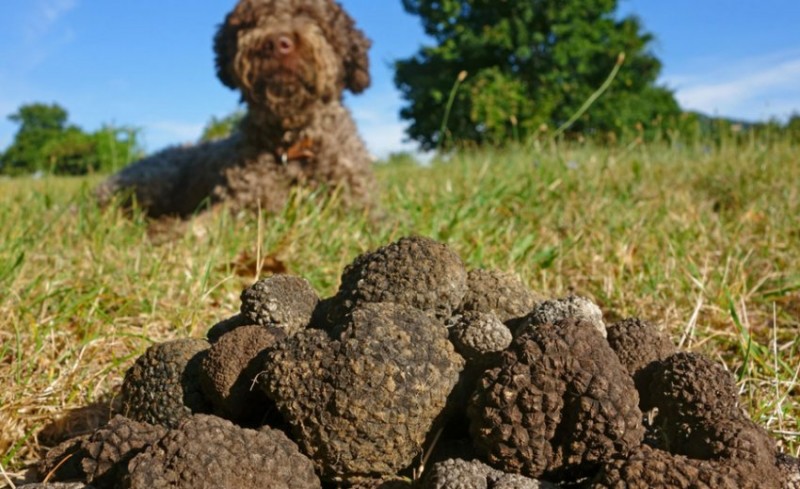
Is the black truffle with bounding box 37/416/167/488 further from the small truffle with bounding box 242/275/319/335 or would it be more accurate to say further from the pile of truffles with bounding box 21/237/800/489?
the small truffle with bounding box 242/275/319/335

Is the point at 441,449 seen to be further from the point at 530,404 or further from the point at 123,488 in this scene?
the point at 123,488

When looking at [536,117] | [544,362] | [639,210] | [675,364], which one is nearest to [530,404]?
[544,362]

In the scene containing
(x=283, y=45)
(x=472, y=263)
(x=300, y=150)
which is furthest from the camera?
(x=300, y=150)

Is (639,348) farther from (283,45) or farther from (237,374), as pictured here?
(283,45)

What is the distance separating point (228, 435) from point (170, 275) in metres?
2.19

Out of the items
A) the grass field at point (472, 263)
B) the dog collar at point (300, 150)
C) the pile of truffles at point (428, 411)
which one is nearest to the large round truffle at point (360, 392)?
the pile of truffles at point (428, 411)

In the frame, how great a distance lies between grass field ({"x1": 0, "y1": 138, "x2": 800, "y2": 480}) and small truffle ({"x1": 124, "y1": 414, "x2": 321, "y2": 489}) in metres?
1.00

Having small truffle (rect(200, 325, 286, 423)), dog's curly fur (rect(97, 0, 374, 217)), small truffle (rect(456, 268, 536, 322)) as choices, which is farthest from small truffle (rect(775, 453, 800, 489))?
dog's curly fur (rect(97, 0, 374, 217))

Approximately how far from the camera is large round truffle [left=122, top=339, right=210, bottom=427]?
6.25ft

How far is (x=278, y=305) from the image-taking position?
202 centimetres

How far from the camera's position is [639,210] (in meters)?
5.22

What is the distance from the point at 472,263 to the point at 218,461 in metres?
2.41

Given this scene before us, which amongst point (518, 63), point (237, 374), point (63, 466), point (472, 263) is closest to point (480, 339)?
point (237, 374)

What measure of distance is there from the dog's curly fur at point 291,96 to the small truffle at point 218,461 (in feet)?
12.9
